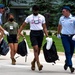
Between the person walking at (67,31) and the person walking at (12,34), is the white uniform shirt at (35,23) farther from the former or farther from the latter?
the person walking at (12,34)

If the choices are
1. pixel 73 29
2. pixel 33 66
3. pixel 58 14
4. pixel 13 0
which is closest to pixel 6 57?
pixel 33 66

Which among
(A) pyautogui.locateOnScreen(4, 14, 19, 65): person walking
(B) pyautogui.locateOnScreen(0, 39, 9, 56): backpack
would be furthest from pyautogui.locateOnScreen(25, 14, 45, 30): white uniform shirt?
(B) pyautogui.locateOnScreen(0, 39, 9, 56): backpack

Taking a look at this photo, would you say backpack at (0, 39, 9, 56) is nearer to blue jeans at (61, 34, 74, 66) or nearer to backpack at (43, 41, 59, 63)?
backpack at (43, 41, 59, 63)

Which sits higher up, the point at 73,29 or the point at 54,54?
the point at 73,29

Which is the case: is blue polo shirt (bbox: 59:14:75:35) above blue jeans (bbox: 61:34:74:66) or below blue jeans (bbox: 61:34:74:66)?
above

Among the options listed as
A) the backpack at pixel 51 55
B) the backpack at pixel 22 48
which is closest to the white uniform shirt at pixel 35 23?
the backpack at pixel 51 55

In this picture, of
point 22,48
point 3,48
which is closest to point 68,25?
point 22,48

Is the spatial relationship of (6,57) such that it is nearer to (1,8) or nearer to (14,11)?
(1,8)

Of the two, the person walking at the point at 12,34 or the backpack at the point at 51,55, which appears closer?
the backpack at the point at 51,55

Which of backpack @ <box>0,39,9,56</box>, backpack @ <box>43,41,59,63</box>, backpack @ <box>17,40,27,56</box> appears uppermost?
backpack @ <box>43,41,59,63</box>

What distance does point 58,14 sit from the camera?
37.9m

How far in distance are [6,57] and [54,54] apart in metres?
4.32

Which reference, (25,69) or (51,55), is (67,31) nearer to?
(51,55)

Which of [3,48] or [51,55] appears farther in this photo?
[3,48]
